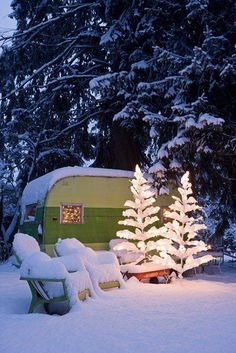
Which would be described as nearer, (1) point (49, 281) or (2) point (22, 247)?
(1) point (49, 281)

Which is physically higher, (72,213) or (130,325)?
(72,213)

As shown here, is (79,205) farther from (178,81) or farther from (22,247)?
(22,247)

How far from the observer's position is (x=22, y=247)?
7.53 meters

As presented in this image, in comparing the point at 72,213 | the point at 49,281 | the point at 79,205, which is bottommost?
the point at 49,281

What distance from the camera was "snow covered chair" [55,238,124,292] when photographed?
7641 mm

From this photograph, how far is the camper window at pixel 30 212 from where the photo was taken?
13.8 metres

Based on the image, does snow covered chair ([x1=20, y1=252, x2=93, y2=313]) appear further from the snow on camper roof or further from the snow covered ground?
the snow on camper roof

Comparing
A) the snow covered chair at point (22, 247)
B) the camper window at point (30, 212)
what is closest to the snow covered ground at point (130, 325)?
the snow covered chair at point (22, 247)

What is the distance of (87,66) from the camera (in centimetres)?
1842

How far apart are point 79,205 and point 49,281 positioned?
21.2 feet

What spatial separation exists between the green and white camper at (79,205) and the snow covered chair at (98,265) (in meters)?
3.61

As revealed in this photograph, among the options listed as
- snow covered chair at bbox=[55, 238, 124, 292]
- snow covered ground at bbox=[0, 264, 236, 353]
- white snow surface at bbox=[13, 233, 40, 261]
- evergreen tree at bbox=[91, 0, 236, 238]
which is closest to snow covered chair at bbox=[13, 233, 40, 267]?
white snow surface at bbox=[13, 233, 40, 261]

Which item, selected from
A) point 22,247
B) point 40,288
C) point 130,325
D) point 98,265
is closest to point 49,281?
point 40,288

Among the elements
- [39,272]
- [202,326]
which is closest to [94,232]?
[39,272]
